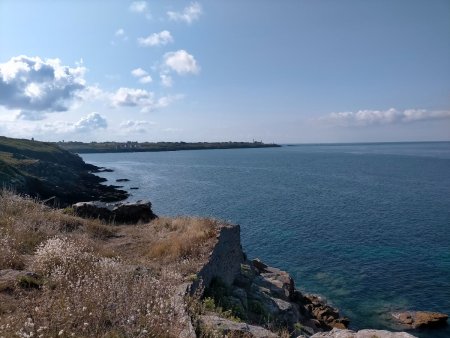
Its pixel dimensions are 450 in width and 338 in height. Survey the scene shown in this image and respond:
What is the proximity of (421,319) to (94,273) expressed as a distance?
2088 centimetres

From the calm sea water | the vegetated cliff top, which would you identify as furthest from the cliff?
the vegetated cliff top

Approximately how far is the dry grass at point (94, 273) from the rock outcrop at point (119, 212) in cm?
158

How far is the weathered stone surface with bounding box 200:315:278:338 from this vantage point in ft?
22.0

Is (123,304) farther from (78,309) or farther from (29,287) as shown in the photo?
(29,287)

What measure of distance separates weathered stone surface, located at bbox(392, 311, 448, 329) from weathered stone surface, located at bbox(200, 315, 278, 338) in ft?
59.5

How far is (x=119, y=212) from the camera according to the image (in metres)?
17.5

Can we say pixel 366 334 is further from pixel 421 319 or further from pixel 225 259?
pixel 421 319

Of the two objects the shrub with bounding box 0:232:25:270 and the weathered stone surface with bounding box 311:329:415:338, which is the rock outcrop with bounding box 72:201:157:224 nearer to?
the shrub with bounding box 0:232:25:270

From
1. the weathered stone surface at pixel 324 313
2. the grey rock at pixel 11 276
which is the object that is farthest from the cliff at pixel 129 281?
the weathered stone surface at pixel 324 313

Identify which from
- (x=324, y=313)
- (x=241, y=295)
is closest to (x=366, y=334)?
(x=241, y=295)

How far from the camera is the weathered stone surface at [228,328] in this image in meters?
6.71

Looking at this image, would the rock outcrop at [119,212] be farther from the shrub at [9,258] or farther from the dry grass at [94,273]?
the shrub at [9,258]

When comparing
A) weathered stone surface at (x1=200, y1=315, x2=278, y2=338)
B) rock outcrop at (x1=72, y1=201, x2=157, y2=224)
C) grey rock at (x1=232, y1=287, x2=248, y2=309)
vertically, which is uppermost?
rock outcrop at (x1=72, y1=201, x2=157, y2=224)

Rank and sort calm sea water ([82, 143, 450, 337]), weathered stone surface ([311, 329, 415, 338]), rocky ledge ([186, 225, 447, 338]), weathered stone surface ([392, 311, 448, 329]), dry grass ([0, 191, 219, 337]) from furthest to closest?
calm sea water ([82, 143, 450, 337])
weathered stone surface ([392, 311, 448, 329])
weathered stone surface ([311, 329, 415, 338])
rocky ledge ([186, 225, 447, 338])
dry grass ([0, 191, 219, 337])
